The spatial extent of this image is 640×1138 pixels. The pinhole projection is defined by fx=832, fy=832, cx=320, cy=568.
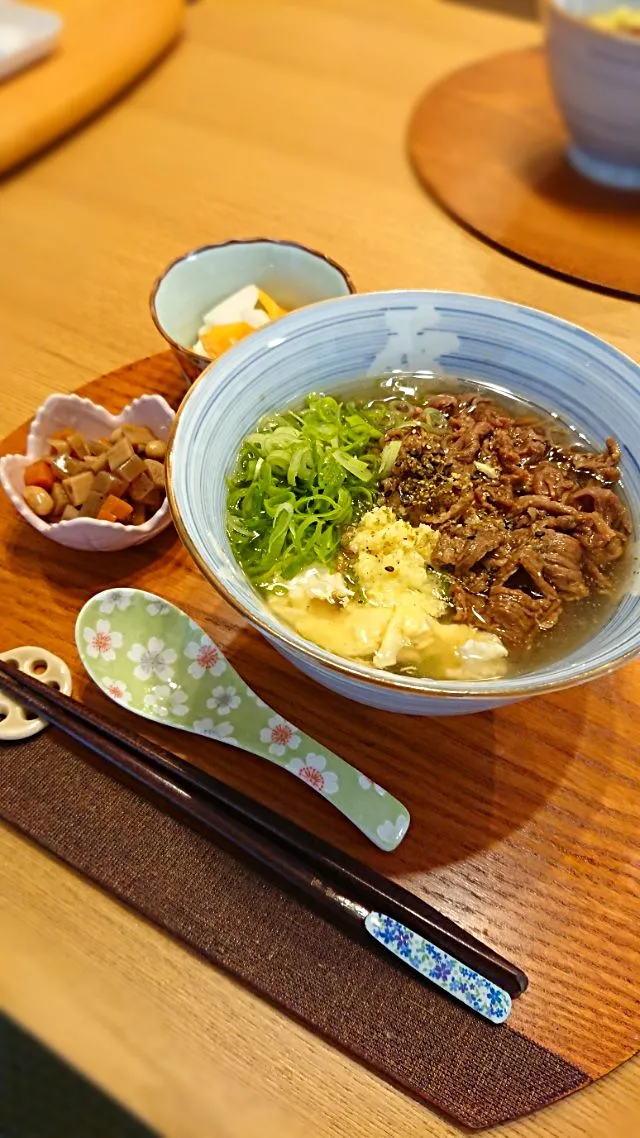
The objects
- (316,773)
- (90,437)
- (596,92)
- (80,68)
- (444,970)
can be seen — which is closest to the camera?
(444,970)

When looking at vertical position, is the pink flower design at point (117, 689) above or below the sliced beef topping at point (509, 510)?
below

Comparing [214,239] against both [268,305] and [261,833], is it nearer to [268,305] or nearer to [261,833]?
[268,305]

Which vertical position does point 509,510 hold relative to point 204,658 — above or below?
above

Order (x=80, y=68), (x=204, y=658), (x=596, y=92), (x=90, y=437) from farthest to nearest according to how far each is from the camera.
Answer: (x=80, y=68) < (x=596, y=92) < (x=90, y=437) < (x=204, y=658)

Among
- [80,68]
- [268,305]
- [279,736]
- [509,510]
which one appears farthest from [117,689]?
[80,68]

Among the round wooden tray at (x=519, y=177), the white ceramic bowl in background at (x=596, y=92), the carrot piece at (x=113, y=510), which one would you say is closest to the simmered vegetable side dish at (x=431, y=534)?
the carrot piece at (x=113, y=510)

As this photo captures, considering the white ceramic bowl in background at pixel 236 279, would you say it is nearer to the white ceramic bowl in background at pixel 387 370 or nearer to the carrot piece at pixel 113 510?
the white ceramic bowl in background at pixel 387 370
